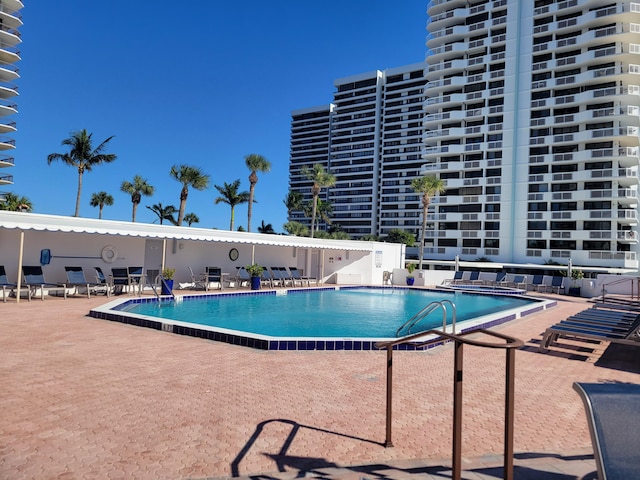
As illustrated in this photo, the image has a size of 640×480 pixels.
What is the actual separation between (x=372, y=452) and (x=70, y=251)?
16749 mm

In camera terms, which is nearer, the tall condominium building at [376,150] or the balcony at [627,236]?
the balcony at [627,236]

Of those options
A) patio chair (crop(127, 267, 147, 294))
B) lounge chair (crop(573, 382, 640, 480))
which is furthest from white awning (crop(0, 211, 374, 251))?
lounge chair (crop(573, 382, 640, 480))

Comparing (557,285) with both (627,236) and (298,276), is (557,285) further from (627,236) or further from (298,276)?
(627,236)

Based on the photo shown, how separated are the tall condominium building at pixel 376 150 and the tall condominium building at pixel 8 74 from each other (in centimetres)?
5663

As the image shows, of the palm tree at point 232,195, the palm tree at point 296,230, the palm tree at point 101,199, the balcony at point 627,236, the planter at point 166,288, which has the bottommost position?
the planter at point 166,288

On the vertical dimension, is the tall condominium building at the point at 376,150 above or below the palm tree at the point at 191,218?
above

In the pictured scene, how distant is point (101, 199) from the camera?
70.9 m

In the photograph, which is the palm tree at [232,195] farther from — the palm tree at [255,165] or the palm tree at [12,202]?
the palm tree at [12,202]

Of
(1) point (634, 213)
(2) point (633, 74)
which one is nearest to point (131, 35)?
(2) point (633, 74)

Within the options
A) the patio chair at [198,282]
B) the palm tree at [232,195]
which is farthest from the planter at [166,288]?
the palm tree at [232,195]


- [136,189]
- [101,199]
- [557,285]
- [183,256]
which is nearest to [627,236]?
[557,285]

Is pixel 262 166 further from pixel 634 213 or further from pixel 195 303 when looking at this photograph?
pixel 634 213

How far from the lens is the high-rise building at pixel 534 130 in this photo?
40.4 metres

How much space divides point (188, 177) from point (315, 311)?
26.9 meters
